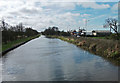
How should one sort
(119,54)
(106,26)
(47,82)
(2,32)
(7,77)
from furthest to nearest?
(106,26) < (2,32) < (119,54) < (7,77) < (47,82)

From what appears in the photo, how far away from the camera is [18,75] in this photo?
329 inches

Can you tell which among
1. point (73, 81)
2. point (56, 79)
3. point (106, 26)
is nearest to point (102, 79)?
point (73, 81)

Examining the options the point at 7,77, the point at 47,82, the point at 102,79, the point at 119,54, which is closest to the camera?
the point at 47,82

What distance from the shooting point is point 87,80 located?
7.31 m

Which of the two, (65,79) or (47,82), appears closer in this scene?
(47,82)

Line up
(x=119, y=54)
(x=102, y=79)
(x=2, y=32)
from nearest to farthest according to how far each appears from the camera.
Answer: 1. (x=102, y=79)
2. (x=119, y=54)
3. (x=2, y=32)

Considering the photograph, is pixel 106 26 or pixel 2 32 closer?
pixel 2 32

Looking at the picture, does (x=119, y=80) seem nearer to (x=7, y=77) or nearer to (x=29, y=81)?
(x=29, y=81)

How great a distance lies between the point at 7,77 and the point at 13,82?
1.06m

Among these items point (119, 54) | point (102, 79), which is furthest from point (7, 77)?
point (119, 54)

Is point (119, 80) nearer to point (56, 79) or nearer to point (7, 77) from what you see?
point (56, 79)

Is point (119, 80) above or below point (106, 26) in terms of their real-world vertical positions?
below

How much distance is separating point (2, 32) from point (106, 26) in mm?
40838

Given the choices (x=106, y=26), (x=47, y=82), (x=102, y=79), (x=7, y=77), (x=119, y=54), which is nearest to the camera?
(x=47, y=82)
